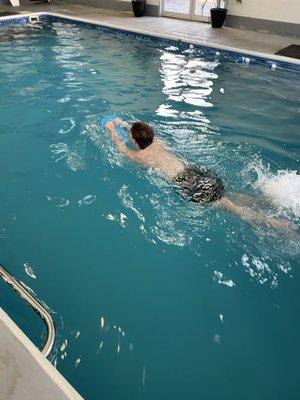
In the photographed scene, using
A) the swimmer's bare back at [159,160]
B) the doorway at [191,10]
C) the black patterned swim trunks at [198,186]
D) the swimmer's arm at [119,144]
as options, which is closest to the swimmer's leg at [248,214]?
the black patterned swim trunks at [198,186]

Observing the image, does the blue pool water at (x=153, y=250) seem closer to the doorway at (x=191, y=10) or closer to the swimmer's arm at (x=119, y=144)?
the swimmer's arm at (x=119, y=144)

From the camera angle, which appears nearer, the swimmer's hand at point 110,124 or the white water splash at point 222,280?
the white water splash at point 222,280

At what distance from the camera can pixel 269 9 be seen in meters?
10.5

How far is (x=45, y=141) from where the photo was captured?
490 centimetres

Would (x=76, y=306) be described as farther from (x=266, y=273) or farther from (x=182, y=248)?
(x=266, y=273)

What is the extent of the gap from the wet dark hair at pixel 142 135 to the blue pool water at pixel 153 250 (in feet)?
1.48

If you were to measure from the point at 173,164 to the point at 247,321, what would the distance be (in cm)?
177

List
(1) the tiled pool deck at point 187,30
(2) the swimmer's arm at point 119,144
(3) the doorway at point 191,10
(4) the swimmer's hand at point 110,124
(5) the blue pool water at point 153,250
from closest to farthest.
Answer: (5) the blue pool water at point 153,250 → (2) the swimmer's arm at point 119,144 → (4) the swimmer's hand at point 110,124 → (1) the tiled pool deck at point 187,30 → (3) the doorway at point 191,10

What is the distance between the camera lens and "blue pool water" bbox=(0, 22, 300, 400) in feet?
7.73

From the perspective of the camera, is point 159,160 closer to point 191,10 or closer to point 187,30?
point 187,30

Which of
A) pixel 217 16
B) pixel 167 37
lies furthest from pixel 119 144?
pixel 217 16

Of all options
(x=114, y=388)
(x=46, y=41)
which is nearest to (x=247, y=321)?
(x=114, y=388)

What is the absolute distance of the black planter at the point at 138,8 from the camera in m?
12.4

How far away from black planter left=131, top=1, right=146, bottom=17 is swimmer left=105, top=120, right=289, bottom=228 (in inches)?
417
